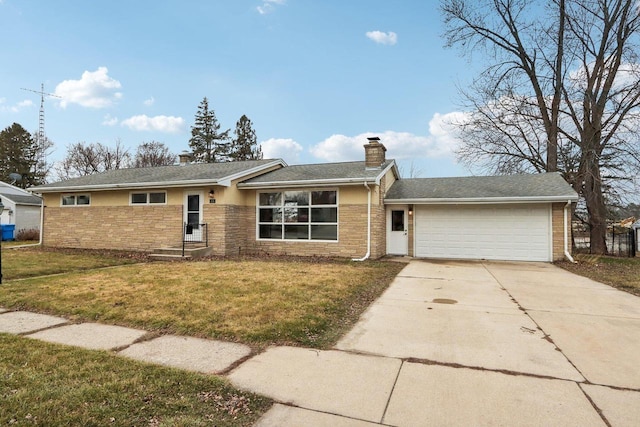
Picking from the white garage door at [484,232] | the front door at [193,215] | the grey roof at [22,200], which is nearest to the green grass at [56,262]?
the front door at [193,215]

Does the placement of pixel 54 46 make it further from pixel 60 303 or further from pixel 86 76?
pixel 60 303

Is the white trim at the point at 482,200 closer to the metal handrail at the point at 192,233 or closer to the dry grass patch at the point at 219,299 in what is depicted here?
the dry grass patch at the point at 219,299

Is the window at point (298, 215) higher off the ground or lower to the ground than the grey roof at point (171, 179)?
lower

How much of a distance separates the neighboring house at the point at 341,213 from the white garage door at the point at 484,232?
0.03 metres

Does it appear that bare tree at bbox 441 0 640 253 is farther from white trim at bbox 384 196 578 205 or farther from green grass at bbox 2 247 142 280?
green grass at bbox 2 247 142 280

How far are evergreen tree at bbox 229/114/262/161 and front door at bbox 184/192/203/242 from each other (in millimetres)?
26114

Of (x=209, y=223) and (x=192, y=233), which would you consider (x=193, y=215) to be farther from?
(x=209, y=223)

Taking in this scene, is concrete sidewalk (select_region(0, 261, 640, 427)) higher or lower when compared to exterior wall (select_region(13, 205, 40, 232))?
lower

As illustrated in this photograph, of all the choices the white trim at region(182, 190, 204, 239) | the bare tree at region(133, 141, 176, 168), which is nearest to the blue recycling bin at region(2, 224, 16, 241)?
the white trim at region(182, 190, 204, 239)

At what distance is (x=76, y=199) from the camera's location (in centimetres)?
1493

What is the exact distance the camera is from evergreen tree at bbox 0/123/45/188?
36125 mm

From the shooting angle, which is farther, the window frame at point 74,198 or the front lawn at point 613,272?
the window frame at point 74,198

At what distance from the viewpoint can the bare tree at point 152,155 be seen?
37812 millimetres

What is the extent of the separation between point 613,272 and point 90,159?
139 feet
